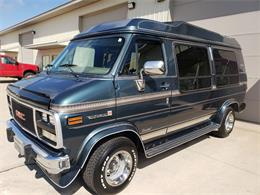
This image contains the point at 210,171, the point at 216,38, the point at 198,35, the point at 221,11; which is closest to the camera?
the point at 210,171

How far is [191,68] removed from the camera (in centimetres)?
457

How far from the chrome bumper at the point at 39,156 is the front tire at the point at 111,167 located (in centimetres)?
38

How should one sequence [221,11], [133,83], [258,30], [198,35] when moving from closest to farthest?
[133,83] → [198,35] → [258,30] → [221,11]

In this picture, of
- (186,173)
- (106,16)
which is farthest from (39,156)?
A: (106,16)

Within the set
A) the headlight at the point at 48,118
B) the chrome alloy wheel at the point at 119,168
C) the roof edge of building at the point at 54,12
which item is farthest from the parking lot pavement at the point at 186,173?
the roof edge of building at the point at 54,12

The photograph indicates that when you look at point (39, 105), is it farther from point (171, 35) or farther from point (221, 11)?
point (221, 11)

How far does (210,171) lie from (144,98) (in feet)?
5.87

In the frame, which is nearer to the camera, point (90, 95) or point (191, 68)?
point (90, 95)

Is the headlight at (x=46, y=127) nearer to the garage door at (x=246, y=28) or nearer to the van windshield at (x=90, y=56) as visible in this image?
the van windshield at (x=90, y=56)

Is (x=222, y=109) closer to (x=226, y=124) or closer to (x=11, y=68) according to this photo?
(x=226, y=124)

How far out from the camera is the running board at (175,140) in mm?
3742

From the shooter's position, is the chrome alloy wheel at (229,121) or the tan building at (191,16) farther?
the tan building at (191,16)

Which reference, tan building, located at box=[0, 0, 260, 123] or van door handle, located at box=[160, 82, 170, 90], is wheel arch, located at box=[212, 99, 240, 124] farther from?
van door handle, located at box=[160, 82, 170, 90]

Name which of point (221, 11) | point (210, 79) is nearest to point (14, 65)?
point (221, 11)
